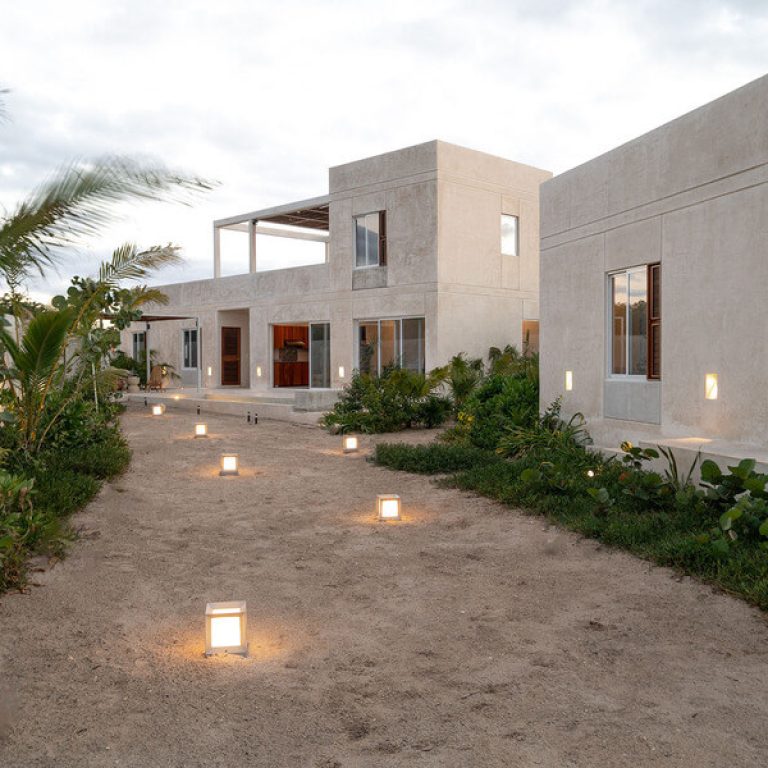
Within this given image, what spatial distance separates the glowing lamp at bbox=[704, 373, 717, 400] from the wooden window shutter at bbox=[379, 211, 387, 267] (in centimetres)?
1205

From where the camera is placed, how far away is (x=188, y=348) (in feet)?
86.3

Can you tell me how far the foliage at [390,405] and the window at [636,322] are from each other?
518 centimetres

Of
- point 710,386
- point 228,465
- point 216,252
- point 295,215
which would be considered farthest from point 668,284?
point 216,252

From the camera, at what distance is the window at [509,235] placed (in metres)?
19.4

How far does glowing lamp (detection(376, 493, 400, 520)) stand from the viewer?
25.4ft

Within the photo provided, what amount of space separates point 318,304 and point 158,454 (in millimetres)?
9835

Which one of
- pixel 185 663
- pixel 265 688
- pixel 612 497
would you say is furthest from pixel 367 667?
pixel 612 497

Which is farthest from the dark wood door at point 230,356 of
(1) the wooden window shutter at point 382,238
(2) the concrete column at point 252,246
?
(1) the wooden window shutter at point 382,238

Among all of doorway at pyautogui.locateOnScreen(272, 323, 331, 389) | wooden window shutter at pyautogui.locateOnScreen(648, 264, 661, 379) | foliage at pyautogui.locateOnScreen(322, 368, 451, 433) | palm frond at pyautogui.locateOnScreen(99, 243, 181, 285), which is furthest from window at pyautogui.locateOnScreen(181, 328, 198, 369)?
wooden window shutter at pyautogui.locateOnScreen(648, 264, 661, 379)

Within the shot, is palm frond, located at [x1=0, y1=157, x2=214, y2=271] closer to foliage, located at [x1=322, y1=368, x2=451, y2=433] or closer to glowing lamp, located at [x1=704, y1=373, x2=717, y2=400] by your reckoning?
glowing lamp, located at [x1=704, y1=373, x2=717, y2=400]

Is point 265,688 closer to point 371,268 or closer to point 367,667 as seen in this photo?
point 367,667

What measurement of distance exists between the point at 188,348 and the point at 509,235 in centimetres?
1282

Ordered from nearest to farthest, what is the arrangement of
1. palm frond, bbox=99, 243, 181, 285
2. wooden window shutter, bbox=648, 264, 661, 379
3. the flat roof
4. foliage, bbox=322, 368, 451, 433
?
wooden window shutter, bbox=648, 264, 661, 379
palm frond, bbox=99, 243, 181, 285
foliage, bbox=322, 368, 451, 433
the flat roof

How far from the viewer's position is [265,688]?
394 centimetres
